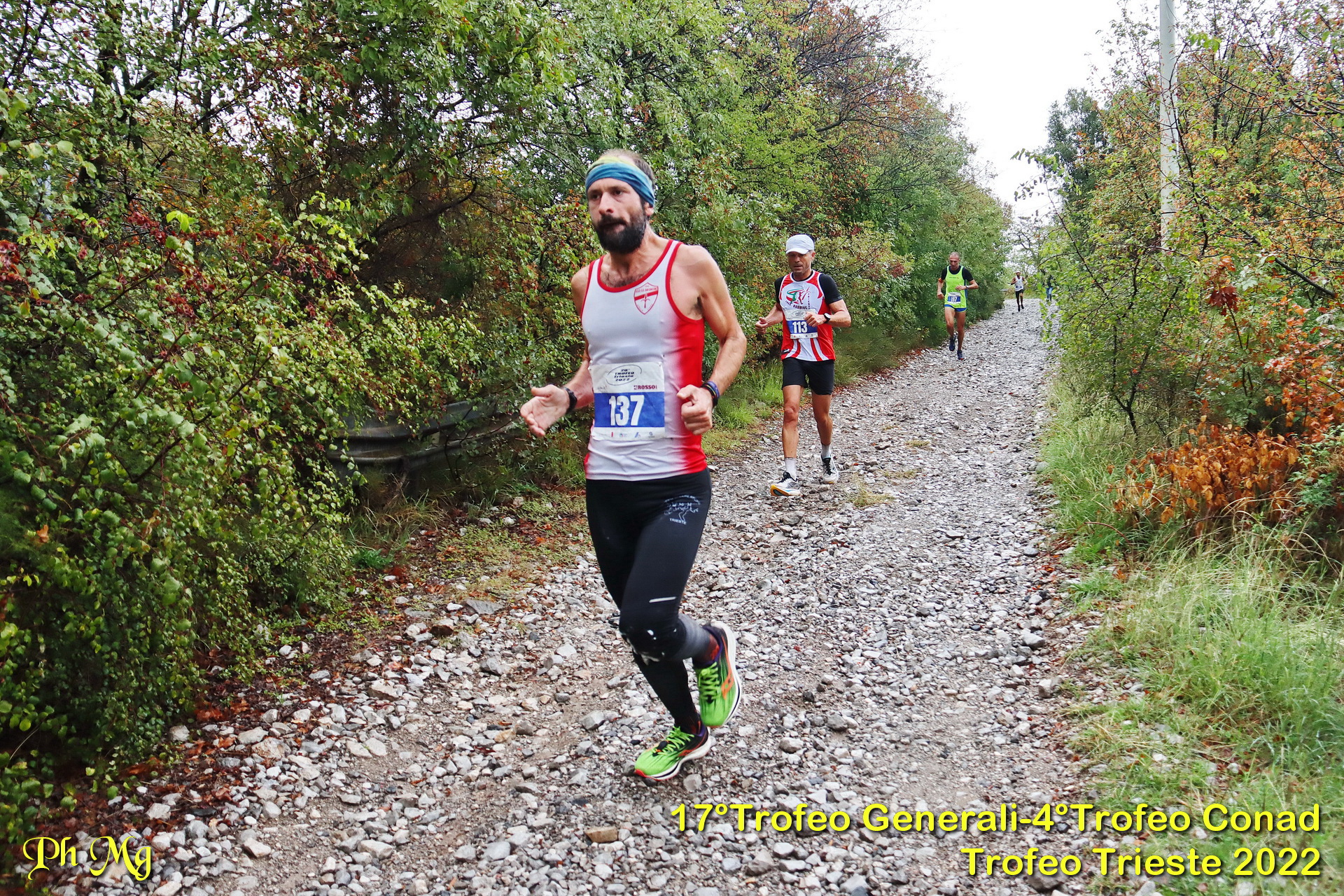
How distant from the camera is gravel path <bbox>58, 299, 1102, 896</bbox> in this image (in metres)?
2.97

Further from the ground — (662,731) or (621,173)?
(621,173)

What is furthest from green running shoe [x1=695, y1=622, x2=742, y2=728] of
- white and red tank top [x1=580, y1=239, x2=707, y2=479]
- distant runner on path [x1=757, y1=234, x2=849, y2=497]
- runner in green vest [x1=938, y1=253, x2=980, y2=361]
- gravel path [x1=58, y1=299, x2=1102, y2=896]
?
runner in green vest [x1=938, y1=253, x2=980, y2=361]

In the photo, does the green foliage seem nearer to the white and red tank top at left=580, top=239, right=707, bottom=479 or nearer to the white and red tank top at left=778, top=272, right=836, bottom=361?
the white and red tank top at left=580, top=239, right=707, bottom=479

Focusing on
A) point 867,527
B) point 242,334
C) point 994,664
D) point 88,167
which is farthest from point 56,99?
point 867,527

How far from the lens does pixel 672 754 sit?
3469mm

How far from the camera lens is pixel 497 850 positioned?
10.2ft

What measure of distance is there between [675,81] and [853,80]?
7850 mm

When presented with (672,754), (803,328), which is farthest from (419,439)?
→ (803,328)

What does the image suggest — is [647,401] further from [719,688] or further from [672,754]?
[672,754]

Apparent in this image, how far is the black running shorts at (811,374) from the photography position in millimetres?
7562

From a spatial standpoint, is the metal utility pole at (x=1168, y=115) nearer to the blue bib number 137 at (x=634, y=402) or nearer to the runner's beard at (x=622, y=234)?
the runner's beard at (x=622, y=234)

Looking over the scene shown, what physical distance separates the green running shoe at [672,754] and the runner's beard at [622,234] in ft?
6.59

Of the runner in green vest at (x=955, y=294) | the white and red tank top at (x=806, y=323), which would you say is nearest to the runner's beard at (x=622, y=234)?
the white and red tank top at (x=806, y=323)

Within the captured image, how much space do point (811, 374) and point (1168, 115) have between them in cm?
426
